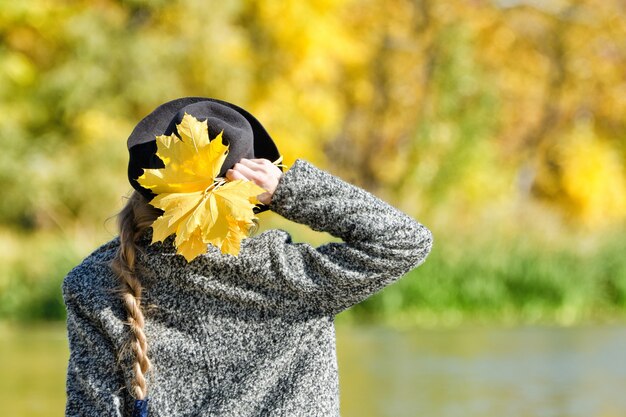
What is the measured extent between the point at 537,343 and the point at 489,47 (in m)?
20.7

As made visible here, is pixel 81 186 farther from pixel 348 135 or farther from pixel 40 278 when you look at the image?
pixel 348 135

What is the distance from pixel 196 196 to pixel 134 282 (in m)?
0.24

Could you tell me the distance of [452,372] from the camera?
832 centimetres

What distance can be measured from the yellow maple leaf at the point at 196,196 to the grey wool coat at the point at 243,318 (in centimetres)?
11

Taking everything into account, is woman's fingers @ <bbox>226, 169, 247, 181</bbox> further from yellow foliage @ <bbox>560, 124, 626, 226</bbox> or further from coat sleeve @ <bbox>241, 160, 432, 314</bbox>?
yellow foliage @ <bbox>560, 124, 626, 226</bbox>

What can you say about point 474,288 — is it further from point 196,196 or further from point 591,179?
point 591,179

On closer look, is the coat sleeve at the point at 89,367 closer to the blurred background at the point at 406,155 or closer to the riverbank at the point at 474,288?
the blurred background at the point at 406,155

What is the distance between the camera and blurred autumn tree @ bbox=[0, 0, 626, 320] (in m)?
19.5

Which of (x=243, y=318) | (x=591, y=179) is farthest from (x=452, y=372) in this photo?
(x=591, y=179)

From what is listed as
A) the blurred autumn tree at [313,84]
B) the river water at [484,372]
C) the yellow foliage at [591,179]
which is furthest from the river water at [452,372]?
the yellow foliage at [591,179]

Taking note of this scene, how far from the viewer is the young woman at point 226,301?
2688 millimetres

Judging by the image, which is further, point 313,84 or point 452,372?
point 313,84

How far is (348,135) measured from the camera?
100 ft

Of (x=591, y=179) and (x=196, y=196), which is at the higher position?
(x=591, y=179)
